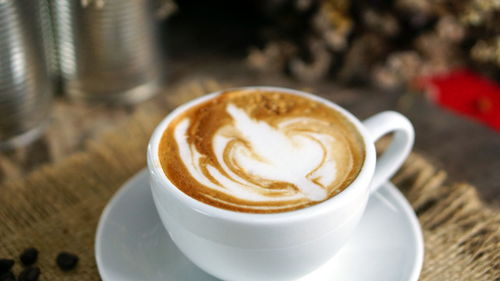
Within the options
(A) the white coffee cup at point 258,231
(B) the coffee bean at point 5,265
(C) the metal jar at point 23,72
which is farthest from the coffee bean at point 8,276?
(C) the metal jar at point 23,72

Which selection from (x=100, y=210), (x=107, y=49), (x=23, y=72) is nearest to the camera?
(x=100, y=210)

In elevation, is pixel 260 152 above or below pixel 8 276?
above

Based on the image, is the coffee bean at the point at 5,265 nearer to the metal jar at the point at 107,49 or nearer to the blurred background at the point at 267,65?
the blurred background at the point at 267,65

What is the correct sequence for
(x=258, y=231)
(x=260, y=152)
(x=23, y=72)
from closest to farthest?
(x=258, y=231) → (x=260, y=152) → (x=23, y=72)

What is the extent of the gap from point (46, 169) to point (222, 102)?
438 millimetres

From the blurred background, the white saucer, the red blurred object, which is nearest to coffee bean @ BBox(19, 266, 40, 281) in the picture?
the white saucer

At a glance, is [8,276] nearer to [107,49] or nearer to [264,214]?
[264,214]

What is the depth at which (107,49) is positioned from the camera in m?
1.46

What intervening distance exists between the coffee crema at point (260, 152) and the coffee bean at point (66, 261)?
0.85 ft

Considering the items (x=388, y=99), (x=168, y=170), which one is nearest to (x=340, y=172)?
(x=168, y=170)

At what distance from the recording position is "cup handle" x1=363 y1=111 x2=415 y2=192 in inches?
38.0

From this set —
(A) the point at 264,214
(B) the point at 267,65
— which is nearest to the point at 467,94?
(B) the point at 267,65

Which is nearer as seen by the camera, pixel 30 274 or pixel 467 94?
pixel 30 274

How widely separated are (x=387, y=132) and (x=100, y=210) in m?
0.57
